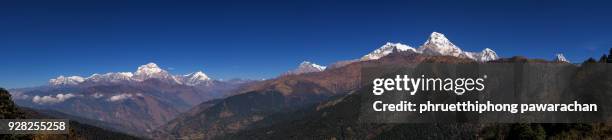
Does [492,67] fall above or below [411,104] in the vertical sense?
above

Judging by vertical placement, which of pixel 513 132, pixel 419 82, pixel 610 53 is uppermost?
pixel 610 53

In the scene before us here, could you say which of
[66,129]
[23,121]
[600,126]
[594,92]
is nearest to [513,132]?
[600,126]

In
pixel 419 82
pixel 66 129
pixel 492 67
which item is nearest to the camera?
pixel 419 82

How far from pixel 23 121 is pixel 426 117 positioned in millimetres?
47247

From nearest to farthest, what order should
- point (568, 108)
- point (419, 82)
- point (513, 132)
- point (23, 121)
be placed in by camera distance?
point (419, 82) < point (568, 108) < point (23, 121) < point (513, 132)

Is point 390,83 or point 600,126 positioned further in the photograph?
point 600,126

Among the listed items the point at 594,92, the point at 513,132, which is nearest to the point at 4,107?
the point at 513,132

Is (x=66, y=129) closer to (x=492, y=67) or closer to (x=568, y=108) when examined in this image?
(x=492, y=67)

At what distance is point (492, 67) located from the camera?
44.4m

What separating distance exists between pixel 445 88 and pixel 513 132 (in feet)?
Answer: 145

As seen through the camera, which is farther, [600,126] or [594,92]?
[594,92]

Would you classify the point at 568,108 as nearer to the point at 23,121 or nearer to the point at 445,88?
the point at 445,88

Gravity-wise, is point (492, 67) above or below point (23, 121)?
above

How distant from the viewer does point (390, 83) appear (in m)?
38.8
